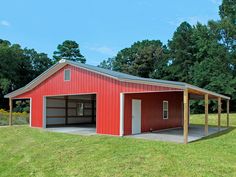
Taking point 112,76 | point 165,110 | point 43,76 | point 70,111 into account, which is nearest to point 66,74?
point 43,76

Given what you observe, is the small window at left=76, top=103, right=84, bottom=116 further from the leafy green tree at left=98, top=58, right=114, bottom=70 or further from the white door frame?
the leafy green tree at left=98, top=58, right=114, bottom=70

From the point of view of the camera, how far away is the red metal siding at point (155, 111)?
616 inches


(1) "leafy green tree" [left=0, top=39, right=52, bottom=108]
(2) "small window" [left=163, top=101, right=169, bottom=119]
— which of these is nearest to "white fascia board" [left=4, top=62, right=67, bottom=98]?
(2) "small window" [left=163, top=101, right=169, bottom=119]

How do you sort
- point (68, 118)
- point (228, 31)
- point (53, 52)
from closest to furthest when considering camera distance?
point (68, 118) → point (228, 31) → point (53, 52)

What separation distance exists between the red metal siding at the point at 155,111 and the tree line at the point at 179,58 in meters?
14.2

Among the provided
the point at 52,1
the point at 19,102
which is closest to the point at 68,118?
the point at 52,1

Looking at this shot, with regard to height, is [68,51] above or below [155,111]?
above

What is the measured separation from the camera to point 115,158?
10.1 meters

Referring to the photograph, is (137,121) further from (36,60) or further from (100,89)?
(36,60)

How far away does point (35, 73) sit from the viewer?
48.9m

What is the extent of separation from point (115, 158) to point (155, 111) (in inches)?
348

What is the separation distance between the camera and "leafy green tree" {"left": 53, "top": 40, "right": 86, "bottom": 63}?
2112 inches

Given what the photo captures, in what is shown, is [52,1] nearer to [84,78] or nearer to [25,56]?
[84,78]

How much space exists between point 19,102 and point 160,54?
71.7 ft
